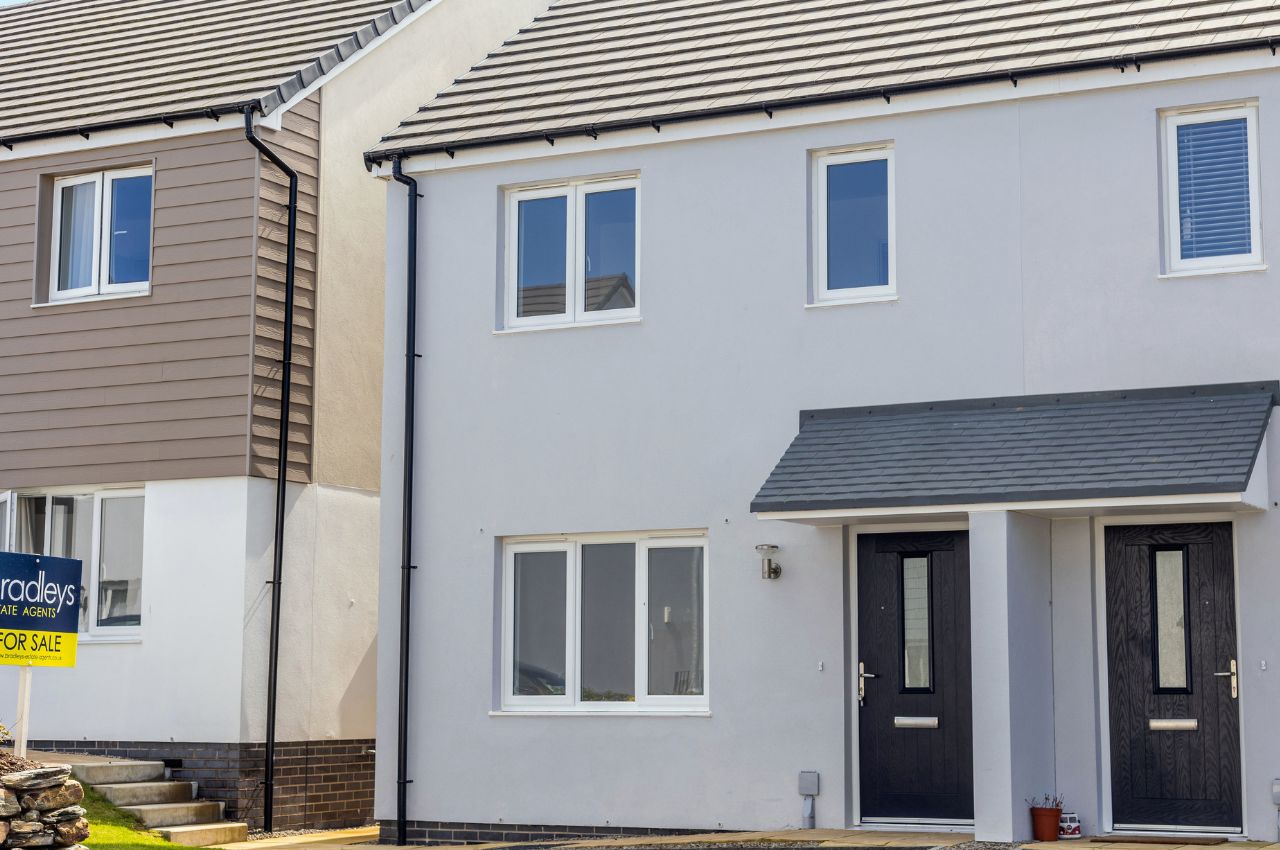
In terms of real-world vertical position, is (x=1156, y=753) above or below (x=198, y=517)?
below

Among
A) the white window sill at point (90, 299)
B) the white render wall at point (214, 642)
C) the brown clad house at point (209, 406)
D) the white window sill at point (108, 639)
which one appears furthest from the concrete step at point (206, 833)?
the white window sill at point (90, 299)

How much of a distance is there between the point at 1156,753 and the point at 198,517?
350 inches

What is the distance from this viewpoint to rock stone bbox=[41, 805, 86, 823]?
1206cm

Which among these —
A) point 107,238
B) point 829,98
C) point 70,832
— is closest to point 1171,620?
point 829,98

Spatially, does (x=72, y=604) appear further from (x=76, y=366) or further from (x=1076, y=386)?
(x=1076, y=386)

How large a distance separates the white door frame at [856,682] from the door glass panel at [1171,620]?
5.01 feet

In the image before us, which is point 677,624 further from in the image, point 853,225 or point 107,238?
point 107,238

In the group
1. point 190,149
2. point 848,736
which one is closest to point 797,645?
point 848,736

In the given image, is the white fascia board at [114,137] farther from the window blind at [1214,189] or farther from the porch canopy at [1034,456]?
the window blind at [1214,189]

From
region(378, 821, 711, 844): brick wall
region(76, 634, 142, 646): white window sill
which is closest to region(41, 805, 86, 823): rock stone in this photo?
region(378, 821, 711, 844): brick wall

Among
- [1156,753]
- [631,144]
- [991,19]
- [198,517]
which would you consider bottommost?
[1156,753]

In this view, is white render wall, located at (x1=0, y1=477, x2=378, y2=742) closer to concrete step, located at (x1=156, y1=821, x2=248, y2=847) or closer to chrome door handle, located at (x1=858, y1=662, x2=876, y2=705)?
concrete step, located at (x1=156, y1=821, x2=248, y2=847)

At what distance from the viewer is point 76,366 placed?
17875 mm

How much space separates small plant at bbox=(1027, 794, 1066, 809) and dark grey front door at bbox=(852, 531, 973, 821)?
0.66 meters
